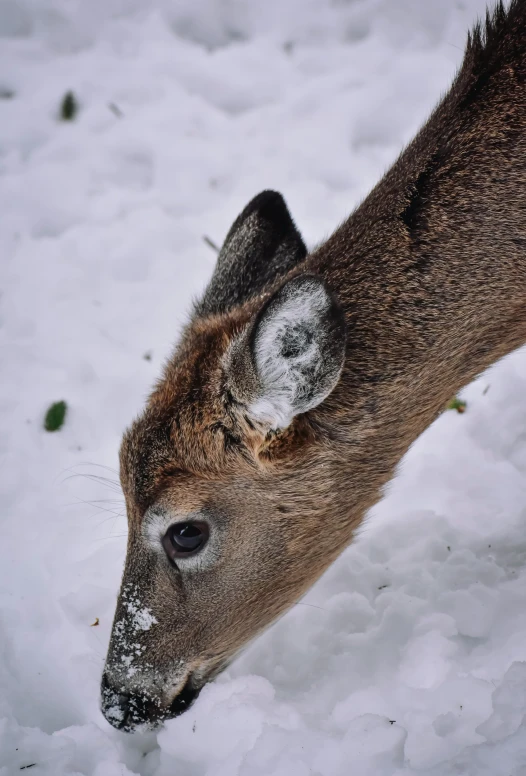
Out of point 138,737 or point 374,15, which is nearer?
point 138,737

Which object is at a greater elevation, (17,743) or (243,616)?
(243,616)

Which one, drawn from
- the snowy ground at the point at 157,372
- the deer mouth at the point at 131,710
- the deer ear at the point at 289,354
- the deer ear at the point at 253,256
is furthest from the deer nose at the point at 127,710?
the deer ear at the point at 253,256

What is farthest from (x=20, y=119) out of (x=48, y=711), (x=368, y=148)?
(x=48, y=711)

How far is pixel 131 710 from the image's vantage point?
3072mm

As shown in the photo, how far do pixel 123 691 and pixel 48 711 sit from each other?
2.12ft

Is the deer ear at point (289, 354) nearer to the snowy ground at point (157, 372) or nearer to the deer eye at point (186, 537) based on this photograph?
the deer eye at point (186, 537)

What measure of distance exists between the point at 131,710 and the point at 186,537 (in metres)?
0.79

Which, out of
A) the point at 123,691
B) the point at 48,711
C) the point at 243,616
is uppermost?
the point at 243,616

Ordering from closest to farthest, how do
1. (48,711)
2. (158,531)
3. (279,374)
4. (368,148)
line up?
(279,374) → (158,531) → (48,711) → (368,148)

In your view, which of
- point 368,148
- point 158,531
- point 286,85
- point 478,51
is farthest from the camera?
point 286,85

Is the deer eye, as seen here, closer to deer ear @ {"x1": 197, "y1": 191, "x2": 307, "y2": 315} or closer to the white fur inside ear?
the white fur inside ear

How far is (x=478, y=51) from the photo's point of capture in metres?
3.13

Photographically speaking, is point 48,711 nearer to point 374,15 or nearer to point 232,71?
point 232,71

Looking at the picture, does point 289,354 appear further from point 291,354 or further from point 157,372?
point 157,372
